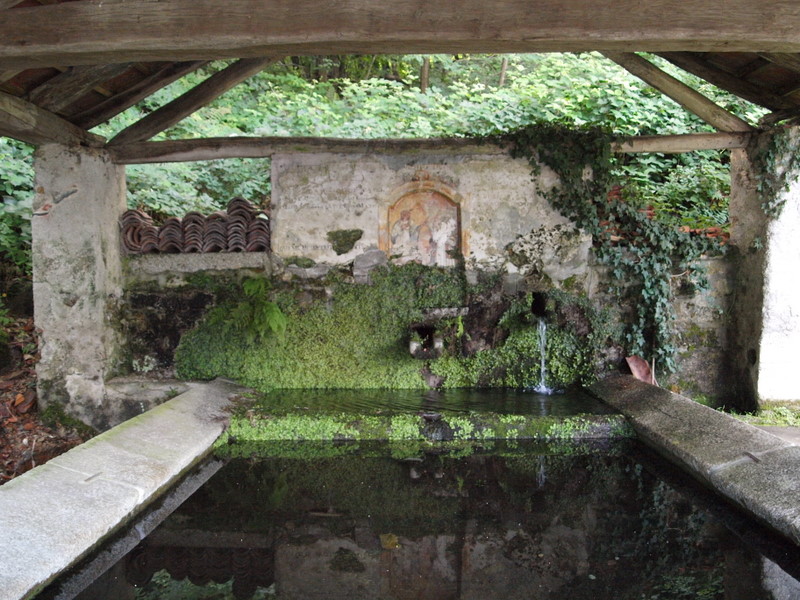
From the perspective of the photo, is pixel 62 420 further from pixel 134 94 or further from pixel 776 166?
pixel 776 166

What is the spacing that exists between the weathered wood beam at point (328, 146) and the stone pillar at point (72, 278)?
561 mm

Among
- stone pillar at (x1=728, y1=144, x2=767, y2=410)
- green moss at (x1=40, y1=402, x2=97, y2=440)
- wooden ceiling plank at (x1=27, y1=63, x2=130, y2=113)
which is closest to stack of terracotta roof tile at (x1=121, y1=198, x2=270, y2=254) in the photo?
wooden ceiling plank at (x1=27, y1=63, x2=130, y2=113)

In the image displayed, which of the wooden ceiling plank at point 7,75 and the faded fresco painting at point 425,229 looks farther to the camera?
the faded fresco painting at point 425,229

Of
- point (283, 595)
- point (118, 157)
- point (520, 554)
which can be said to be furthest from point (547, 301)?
point (118, 157)

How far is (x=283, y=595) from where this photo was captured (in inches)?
115

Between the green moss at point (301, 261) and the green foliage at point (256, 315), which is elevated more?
the green moss at point (301, 261)

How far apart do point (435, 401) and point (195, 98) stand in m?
4.17

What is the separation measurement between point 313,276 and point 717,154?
7408mm

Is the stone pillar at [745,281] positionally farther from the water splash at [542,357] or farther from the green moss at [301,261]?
the green moss at [301,261]

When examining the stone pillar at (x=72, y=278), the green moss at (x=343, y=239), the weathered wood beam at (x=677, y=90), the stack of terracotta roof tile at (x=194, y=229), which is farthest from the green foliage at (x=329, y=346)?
the weathered wood beam at (x=677, y=90)

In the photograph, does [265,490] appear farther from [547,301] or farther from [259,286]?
[547,301]

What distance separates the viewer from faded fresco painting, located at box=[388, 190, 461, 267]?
703 cm

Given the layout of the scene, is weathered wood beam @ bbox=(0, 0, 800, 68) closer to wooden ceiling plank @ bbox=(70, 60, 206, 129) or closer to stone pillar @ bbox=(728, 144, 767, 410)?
wooden ceiling plank @ bbox=(70, 60, 206, 129)

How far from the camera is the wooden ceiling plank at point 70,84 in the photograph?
521cm
